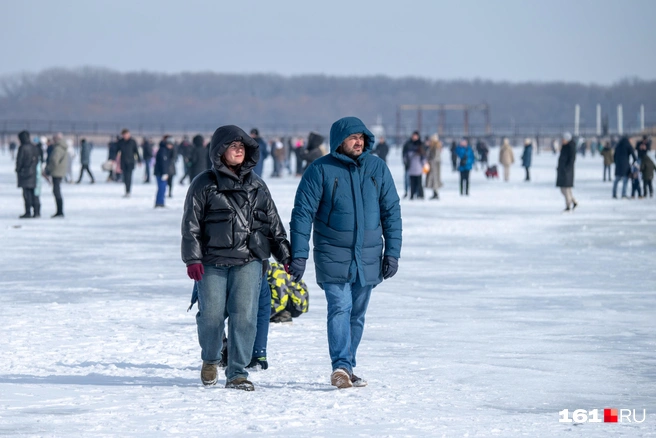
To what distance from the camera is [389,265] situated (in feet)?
18.2

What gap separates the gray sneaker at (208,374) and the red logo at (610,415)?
1.81 metres

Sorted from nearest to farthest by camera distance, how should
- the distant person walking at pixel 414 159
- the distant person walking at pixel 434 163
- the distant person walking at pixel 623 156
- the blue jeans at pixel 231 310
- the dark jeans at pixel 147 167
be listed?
the blue jeans at pixel 231 310
the distant person walking at pixel 623 156
the distant person walking at pixel 414 159
the distant person walking at pixel 434 163
the dark jeans at pixel 147 167

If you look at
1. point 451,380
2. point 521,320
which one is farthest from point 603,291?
point 451,380

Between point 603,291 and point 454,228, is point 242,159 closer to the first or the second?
point 603,291

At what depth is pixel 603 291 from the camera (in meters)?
9.35

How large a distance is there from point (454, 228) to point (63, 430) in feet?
38.8

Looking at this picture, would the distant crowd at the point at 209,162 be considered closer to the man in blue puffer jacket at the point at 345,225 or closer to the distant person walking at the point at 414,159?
the distant person walking at the point at 414,159

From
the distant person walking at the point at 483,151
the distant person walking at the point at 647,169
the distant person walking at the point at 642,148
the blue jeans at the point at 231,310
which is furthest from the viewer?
the distant person walking at the point at 483,151

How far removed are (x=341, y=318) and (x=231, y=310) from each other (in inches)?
20.6

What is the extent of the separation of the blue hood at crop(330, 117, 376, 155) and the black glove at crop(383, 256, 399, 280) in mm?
530

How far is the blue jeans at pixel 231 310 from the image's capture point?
17.6 ft

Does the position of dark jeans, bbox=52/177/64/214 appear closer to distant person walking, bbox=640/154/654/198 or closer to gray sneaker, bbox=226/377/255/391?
distant person walking, bbox=640/154/654/198

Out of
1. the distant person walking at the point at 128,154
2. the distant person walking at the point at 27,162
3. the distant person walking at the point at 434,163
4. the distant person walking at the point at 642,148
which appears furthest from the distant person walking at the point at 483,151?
the distant person walking at the point at 27,162

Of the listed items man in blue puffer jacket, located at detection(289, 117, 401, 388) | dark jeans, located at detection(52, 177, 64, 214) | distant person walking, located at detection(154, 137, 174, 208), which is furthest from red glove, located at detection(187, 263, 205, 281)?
distant person walking, located at detection(154, 137, 174, 208)
